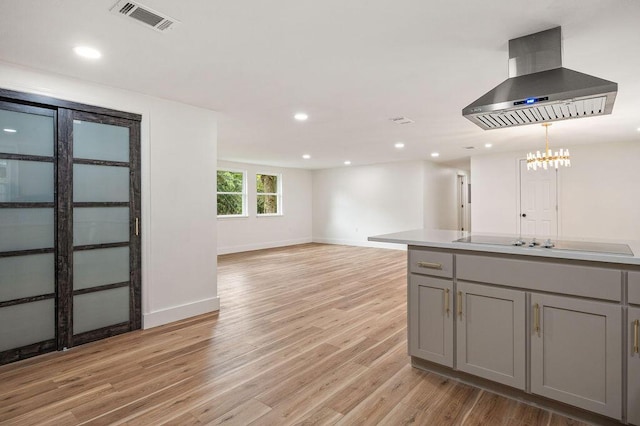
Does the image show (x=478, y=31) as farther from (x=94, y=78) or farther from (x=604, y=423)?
(x=94, y=78)

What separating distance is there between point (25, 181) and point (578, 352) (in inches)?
162

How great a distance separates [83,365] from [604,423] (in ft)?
11.6

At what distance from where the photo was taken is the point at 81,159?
10.1 ft

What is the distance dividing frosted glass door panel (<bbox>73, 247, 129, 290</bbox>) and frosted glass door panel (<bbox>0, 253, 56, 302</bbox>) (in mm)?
183

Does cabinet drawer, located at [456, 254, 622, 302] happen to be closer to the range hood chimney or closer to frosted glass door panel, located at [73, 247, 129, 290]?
the range hood chimney

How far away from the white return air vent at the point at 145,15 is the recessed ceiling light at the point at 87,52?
652mm

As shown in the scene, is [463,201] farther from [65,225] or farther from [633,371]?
[65,225]

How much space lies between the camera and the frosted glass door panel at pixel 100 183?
306 cm

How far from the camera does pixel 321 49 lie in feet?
8.16

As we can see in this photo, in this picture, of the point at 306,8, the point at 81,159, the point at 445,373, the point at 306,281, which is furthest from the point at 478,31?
the point at 306,281

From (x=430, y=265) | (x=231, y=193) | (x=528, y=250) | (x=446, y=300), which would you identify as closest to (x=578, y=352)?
(x=528, y=250)

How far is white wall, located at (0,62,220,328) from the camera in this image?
3.43 metres

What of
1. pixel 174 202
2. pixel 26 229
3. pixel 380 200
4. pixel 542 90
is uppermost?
pixel 542 90

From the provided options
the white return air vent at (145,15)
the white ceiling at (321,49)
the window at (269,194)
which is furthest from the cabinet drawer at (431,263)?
the window at (269,194)
